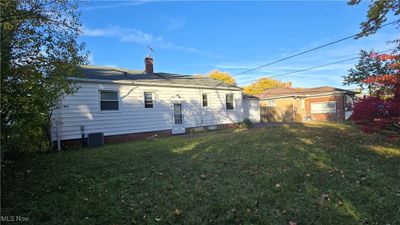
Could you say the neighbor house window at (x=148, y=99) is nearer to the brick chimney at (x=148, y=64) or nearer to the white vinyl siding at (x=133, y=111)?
the white vinyl siding at (x=133, y=111)

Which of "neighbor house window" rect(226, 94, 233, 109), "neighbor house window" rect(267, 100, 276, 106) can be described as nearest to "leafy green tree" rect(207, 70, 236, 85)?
"neighbor house window" rect(267, 100, 276, 106)

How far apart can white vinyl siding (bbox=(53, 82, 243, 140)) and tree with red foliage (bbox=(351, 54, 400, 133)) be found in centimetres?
987

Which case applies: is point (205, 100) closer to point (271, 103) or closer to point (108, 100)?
point (108, 100)

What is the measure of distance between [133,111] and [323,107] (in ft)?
74.9

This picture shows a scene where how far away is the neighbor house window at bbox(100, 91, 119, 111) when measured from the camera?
12471 millimetres

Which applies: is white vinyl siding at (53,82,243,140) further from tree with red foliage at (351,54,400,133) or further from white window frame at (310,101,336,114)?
white window frame at (310,101,336,114)

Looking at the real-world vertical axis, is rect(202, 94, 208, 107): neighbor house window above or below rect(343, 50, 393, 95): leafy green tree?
below

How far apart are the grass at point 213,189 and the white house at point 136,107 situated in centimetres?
466

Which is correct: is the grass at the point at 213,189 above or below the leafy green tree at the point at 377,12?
below

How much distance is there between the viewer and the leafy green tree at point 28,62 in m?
4.70

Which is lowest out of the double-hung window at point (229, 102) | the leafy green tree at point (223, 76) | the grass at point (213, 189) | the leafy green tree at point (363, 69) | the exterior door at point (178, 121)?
the grass at point (213, 189)

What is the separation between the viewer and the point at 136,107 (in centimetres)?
1363

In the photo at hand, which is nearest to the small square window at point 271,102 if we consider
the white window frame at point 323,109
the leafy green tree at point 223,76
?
the white window frame at point 323,109

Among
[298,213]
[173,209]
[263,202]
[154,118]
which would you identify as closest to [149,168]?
[173,209]
